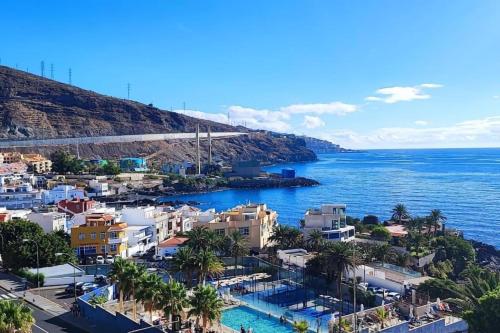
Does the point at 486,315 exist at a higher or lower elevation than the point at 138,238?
higher

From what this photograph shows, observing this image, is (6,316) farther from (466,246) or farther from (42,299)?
(466,246)

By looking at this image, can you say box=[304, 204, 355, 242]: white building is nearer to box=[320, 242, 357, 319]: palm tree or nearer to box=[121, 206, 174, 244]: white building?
box=[320, 242, 357, 319]: palm tree

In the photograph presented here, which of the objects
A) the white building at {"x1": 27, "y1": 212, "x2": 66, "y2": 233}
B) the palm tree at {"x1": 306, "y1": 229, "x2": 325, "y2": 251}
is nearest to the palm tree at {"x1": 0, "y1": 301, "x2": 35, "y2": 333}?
the palm tree at {"x1": 306, "y1": 229, "x2": 325, "y2": 251}

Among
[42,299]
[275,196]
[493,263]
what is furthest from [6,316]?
[275,196]

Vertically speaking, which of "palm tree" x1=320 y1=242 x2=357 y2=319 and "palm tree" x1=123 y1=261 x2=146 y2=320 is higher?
"palm tree" x1=123 y1=261 x2=146 y2=320

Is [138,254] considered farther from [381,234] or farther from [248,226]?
[381,234]

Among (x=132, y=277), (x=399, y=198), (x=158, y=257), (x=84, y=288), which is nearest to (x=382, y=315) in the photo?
(x=132, y=277)

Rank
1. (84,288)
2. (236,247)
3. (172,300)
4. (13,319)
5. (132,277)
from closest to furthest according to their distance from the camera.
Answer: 1. (13,319)
2. (172,300)
3. (132,277)
4. (84,288)
5. (236,247)
